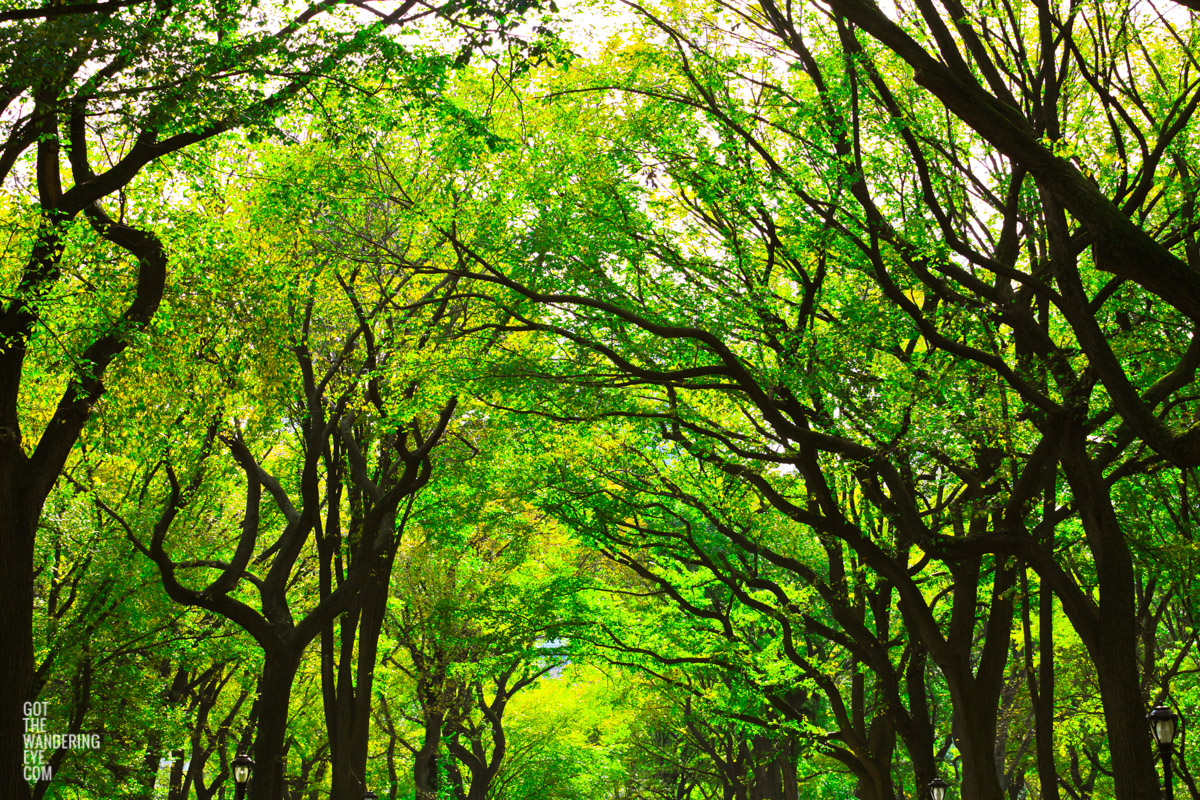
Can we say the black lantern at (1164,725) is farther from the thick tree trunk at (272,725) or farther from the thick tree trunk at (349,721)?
the thick tree trunk at (272,725)

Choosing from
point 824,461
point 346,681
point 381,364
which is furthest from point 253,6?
point 346,681

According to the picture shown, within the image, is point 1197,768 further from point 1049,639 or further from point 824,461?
point 824,461

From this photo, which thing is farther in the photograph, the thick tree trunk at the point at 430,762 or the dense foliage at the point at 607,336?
the thick tree trunk at the point at 430,762

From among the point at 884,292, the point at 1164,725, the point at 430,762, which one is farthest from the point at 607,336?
the point at 430,762

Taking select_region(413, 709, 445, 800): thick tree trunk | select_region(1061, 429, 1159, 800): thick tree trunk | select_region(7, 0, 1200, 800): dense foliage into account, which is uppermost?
select_region(7, 0, 1200, 800): dense foliage

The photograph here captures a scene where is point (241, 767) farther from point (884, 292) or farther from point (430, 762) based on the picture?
point (884, 292)

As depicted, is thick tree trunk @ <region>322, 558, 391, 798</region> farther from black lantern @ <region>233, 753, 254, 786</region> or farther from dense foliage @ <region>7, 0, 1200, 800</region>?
black lantern @ <region>233, 753, 254, 786</region>

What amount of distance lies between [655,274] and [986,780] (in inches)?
276

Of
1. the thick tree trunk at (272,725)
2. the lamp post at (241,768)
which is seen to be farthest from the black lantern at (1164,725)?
the lamp post at (241,768)

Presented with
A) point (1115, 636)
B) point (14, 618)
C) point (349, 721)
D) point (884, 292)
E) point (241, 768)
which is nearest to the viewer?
point (14, 618)

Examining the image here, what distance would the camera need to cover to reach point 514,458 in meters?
16.4

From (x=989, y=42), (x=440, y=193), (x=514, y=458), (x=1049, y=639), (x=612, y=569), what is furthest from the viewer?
(x=612, y=569)

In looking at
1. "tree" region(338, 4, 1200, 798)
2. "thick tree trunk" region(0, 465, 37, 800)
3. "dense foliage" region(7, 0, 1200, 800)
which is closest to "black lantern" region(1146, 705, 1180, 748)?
"dense foliage" region(7, 0, 1200, 800)

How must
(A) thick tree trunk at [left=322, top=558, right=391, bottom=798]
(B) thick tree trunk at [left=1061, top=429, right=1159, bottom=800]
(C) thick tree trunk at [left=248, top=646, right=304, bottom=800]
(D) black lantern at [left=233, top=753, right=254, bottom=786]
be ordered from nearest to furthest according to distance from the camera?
(B) thick tree trunk at [left=1061, top=429, right=1159, bottom=800] → (C) thick tree trunk at [left=248, top=646, right=304, bottom=800] → (A) thick tree trunk at [left=322, top=558, right=391, bottom=798] → (D) black lantern at [left=233, top=753, right=254, bottom=786]
